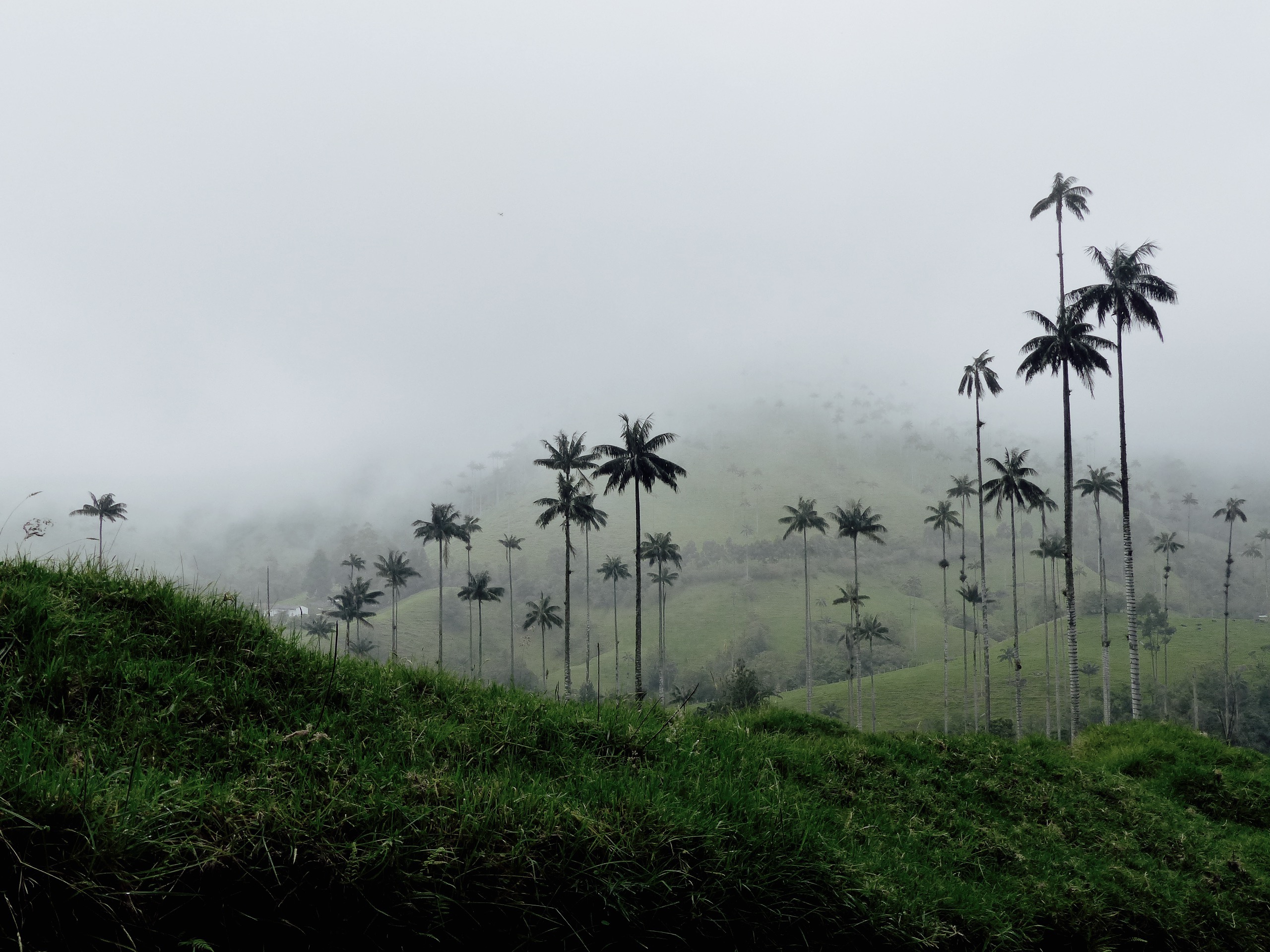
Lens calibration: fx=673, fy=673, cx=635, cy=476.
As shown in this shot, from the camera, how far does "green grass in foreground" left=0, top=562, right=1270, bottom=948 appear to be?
2.56 meters

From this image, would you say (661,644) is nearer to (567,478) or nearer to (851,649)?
(851,649)

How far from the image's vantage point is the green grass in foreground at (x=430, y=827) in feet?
8.41

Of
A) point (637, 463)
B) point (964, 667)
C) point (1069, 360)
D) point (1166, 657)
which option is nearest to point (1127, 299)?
point (1069, 360)

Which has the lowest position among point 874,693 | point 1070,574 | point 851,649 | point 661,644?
point 874,693

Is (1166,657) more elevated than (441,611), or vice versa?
(441,611)

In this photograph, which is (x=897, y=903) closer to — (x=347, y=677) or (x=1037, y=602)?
(x=347, y=677)

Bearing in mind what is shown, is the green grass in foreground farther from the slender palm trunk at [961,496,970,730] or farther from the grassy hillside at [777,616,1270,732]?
the grassy hillside at [777,616,1270,732]

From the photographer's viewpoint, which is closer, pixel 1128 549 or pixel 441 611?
pixel 1128 549

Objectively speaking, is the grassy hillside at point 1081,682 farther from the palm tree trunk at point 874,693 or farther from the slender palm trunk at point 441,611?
the slender palm trunk at point 441,611

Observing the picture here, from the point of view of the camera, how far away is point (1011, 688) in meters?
105

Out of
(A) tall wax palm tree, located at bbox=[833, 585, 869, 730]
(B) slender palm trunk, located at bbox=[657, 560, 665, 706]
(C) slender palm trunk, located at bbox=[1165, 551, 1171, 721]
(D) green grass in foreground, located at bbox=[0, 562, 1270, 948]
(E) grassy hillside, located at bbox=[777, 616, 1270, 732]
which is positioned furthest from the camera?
(C) slender palm trunk, located at bbox=[1165, 551, 1171, 721]

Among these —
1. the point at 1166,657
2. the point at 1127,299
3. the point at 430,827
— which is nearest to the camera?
the point at 430,827

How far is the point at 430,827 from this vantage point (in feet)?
10.2

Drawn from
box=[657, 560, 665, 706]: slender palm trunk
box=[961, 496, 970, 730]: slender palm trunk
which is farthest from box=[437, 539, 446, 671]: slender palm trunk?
box=[961, 496, 970, 730]: slender palm trunk
